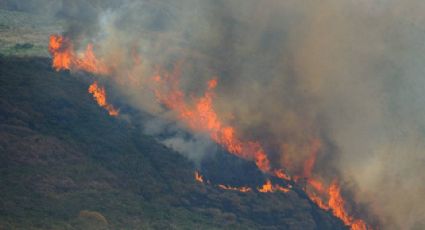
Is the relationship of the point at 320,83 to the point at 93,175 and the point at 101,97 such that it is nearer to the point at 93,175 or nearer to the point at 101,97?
the point at 101,97

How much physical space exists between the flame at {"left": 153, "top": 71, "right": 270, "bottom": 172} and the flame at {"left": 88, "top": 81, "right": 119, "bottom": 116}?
4908 mm

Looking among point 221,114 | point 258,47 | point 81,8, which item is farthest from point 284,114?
point 81,8

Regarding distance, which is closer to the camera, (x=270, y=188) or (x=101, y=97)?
(x=270, y=188)

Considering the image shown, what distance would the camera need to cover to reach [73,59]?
4694cm

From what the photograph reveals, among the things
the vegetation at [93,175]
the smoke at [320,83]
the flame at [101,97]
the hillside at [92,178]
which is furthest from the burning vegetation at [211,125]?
the hillside at [92,178]

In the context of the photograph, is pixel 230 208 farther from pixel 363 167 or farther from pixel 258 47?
pixel 258 47

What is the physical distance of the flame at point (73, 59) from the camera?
151 feet

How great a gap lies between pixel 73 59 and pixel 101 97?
6.90 meters

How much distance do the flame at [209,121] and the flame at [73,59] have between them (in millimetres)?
6014

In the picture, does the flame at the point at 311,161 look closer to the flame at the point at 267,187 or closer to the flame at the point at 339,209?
the flame at the point at 339,209

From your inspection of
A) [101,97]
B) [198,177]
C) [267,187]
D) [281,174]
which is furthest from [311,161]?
[101,97]

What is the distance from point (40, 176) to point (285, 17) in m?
30.7

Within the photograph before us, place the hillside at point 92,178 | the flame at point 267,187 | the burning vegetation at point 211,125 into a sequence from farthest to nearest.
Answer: the burning vegetation at point 211,125, the flame at point 267,187, the hillside at point 92,178

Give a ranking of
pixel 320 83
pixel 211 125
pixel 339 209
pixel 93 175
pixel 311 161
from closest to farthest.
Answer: pixel 93 175, pixel 339 209, pixel 311 161, pixel 211 125, pixel 320 83
